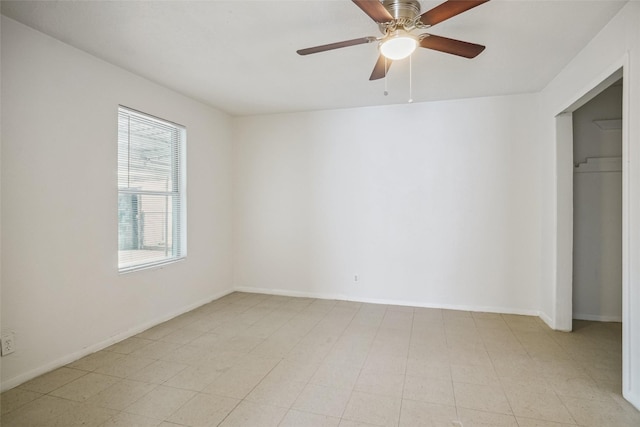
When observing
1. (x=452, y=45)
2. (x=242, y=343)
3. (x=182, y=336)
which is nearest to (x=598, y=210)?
(x=452, y=45)

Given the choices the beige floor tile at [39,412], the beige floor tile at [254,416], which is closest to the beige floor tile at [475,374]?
the beige floor tile at [254,416]

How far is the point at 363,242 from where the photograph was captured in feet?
14.5

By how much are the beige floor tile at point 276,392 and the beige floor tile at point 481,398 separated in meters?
1.09

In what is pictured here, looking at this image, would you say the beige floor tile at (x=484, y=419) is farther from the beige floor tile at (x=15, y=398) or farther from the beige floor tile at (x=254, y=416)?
the beige floor tile at (x=15, y=398)

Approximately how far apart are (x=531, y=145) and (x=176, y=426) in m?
4.34

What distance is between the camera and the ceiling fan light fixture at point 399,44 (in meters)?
1.95

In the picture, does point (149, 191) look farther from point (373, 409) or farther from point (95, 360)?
point (373, 409)

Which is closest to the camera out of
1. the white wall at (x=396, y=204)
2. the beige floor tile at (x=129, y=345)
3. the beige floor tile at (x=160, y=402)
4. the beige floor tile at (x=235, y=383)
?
the beige floor tile at (x=160, y=402)

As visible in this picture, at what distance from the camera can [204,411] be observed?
2.06 meters

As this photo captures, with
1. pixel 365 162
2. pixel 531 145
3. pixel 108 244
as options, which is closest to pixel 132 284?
pixel 108 244

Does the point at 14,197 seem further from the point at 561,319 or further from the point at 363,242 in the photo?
the point at 561,319

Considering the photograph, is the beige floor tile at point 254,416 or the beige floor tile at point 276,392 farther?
the beige floor tile at point 276,392

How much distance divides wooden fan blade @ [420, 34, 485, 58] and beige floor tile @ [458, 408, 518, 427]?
2261mm

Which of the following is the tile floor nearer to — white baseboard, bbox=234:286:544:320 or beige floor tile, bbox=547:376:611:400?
beige floor tile, bbox=547:376:611:400
